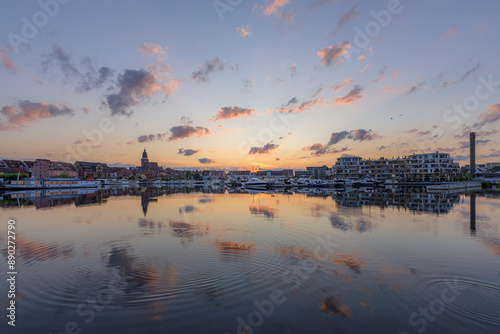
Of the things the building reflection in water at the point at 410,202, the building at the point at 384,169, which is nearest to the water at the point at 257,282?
the building reflection in water at the point at 410,202

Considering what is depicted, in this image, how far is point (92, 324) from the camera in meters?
6.38

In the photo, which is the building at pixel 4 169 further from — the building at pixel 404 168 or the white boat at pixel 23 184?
the building at pixel 404 168

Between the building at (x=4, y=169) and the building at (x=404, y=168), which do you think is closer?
the building at (x=4, y=169)

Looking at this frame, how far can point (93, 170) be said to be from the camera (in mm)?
168625

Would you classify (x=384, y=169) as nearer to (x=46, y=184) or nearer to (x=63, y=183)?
(x=63, y=183)

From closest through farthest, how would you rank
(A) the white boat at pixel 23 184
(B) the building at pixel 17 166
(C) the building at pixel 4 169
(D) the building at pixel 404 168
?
(A) the white boat at pixel 23 184 → (C) the building at pixel 4 169 → (B) the building at pixel 17 166 → (D) the building at pixel 404 168

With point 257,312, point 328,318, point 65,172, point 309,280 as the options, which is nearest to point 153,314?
point 257,312

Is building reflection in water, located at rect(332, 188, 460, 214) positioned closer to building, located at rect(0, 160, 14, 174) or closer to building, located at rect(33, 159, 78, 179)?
building, located at rect(0, 160, 14, 174)

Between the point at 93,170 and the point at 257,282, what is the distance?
19415 centimetres

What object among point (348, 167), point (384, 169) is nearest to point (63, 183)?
point (348, 167)

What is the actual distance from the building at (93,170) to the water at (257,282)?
173m

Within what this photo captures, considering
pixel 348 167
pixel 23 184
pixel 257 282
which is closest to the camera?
pixel 257 282

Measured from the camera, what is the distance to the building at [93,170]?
6331 inches

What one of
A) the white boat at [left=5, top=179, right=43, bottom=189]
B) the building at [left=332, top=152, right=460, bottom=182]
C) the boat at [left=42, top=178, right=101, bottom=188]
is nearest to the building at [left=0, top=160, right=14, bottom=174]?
the white boat at [left=5, top=179, right=43, bottom=189]
